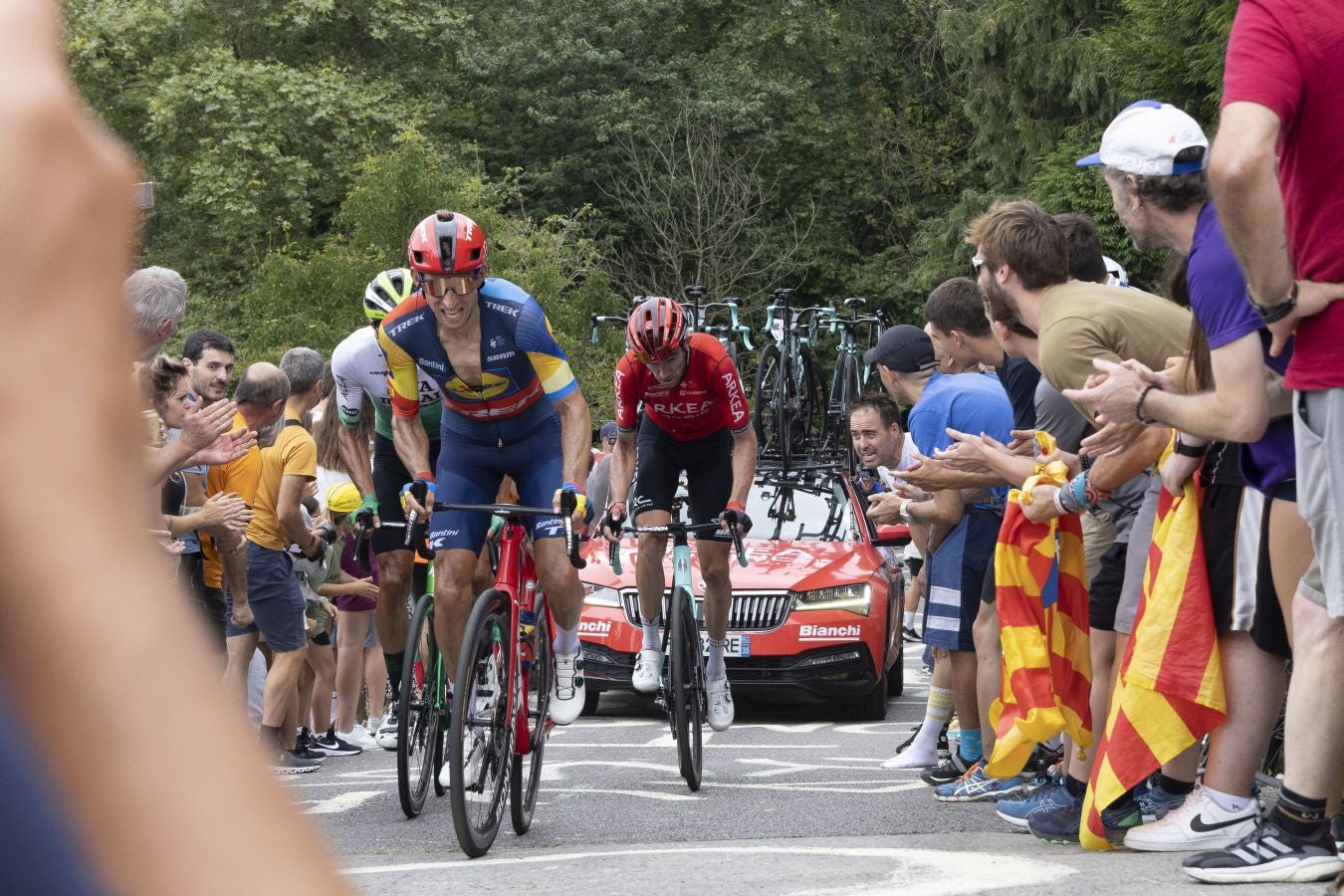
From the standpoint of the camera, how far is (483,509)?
7465 mm

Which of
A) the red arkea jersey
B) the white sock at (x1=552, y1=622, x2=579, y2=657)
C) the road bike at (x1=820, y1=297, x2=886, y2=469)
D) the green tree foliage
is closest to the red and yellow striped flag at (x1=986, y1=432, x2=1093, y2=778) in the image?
the white sock at (x1=552, y1=622, x2=579, y2=657)

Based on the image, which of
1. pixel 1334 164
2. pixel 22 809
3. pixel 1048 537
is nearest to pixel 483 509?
pixel 1048 537

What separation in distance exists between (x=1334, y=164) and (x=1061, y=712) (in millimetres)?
2409

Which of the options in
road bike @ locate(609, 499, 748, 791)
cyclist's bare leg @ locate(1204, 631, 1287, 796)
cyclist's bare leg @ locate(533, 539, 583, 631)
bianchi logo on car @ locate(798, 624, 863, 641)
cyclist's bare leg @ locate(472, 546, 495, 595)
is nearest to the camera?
cyclist's bare leg @ locate(1204, 631, 1287, 796)

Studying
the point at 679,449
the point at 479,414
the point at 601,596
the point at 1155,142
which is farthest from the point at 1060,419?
the point at 601,596

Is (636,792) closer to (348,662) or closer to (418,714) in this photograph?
(418,714)

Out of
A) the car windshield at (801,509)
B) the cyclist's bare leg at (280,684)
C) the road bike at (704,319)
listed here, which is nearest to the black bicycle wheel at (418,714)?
the cyclist's bare leg at (280,684)

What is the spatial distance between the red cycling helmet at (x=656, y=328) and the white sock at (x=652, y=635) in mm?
1516

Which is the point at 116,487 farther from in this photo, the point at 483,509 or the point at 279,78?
the point at 279,78

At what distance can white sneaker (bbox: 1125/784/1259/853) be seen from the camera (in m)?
4.88

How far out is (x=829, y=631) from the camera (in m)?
12.3

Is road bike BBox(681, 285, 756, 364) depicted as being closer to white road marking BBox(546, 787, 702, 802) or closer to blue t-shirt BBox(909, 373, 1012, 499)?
white road marking BBox(546, 787, 702, 802)

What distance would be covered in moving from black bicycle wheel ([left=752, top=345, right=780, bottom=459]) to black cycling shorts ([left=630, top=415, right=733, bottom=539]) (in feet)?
27.0

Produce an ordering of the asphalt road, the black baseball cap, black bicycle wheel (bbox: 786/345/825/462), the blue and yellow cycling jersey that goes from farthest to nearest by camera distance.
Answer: black bicycle wheel (bbox: 786/345/825/462), the black baseball cap, the blue and yellow cycling jersey, the asphalt road
